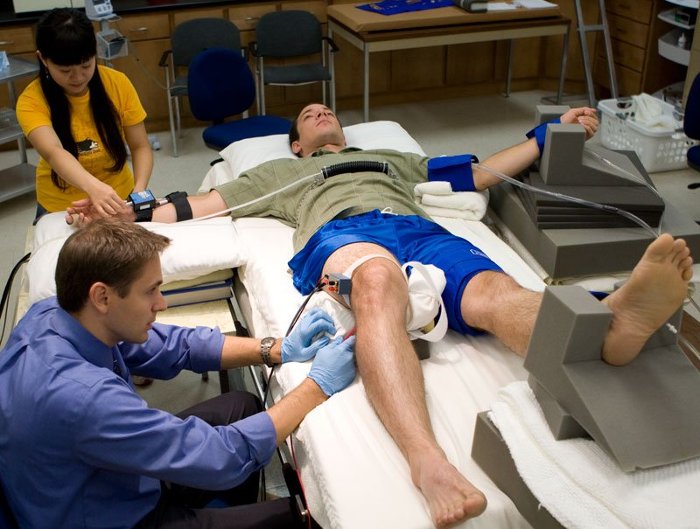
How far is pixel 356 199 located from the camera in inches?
92.3

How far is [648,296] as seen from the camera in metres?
1.36

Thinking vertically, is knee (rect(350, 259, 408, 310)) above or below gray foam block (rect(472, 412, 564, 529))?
above

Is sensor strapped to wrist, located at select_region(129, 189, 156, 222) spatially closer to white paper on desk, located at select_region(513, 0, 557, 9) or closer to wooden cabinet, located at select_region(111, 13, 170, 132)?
wooden cabinet, located at select_region(111, 13, 170, 132)

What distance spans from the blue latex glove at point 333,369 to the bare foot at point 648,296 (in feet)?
1.85

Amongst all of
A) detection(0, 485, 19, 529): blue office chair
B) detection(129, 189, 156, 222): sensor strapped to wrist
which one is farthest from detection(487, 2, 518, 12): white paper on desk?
detection(0, 485, 19, 529): blue office chair

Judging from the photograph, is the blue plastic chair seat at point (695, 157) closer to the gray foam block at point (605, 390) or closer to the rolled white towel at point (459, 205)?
the rolled white towel at point (459, 205)

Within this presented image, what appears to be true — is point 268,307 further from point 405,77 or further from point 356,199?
point 405,77

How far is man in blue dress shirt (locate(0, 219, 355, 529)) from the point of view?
4.26 ft

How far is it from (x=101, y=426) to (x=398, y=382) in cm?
61

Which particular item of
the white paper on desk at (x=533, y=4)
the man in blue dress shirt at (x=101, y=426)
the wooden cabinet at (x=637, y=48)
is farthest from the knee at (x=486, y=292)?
the wooden cabinet at (x=637, y=48)

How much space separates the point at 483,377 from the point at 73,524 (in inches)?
35.7

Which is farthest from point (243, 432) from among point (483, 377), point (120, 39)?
point (120, 39)

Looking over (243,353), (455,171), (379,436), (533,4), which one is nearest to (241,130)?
(455,171)

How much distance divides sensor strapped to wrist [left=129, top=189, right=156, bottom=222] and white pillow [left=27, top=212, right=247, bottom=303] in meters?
0.04
